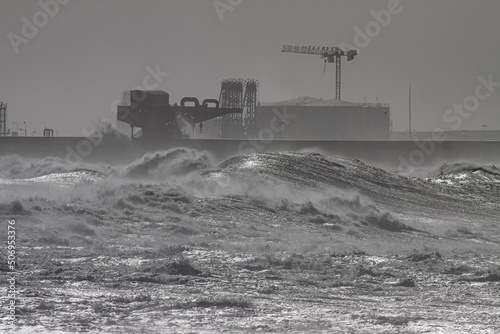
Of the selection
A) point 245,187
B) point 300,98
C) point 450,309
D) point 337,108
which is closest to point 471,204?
point 245,187

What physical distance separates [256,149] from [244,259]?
132ft

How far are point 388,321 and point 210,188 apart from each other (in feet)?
56.5

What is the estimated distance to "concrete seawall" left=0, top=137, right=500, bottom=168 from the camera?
55.1 metres

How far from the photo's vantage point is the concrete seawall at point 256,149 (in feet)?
181

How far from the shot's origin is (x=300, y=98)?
139 metres

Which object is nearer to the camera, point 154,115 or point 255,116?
point 154,115

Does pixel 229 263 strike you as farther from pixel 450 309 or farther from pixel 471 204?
pixel 471 204

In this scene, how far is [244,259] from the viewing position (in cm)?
1502

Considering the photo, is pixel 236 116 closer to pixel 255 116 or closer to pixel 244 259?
pixel 255 116

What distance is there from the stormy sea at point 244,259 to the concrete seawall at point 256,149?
24580 mm

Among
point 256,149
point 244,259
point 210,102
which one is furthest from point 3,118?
point 244,259

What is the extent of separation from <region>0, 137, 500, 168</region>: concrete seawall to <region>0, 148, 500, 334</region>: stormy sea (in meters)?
24.6

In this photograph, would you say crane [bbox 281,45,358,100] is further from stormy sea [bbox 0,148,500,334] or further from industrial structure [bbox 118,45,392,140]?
stormy sea [bbox 0,148,500,334]

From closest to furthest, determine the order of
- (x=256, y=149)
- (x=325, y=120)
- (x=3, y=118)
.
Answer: (x=256, y=149) → (x=3, y=118) → (x=325, y=120)
